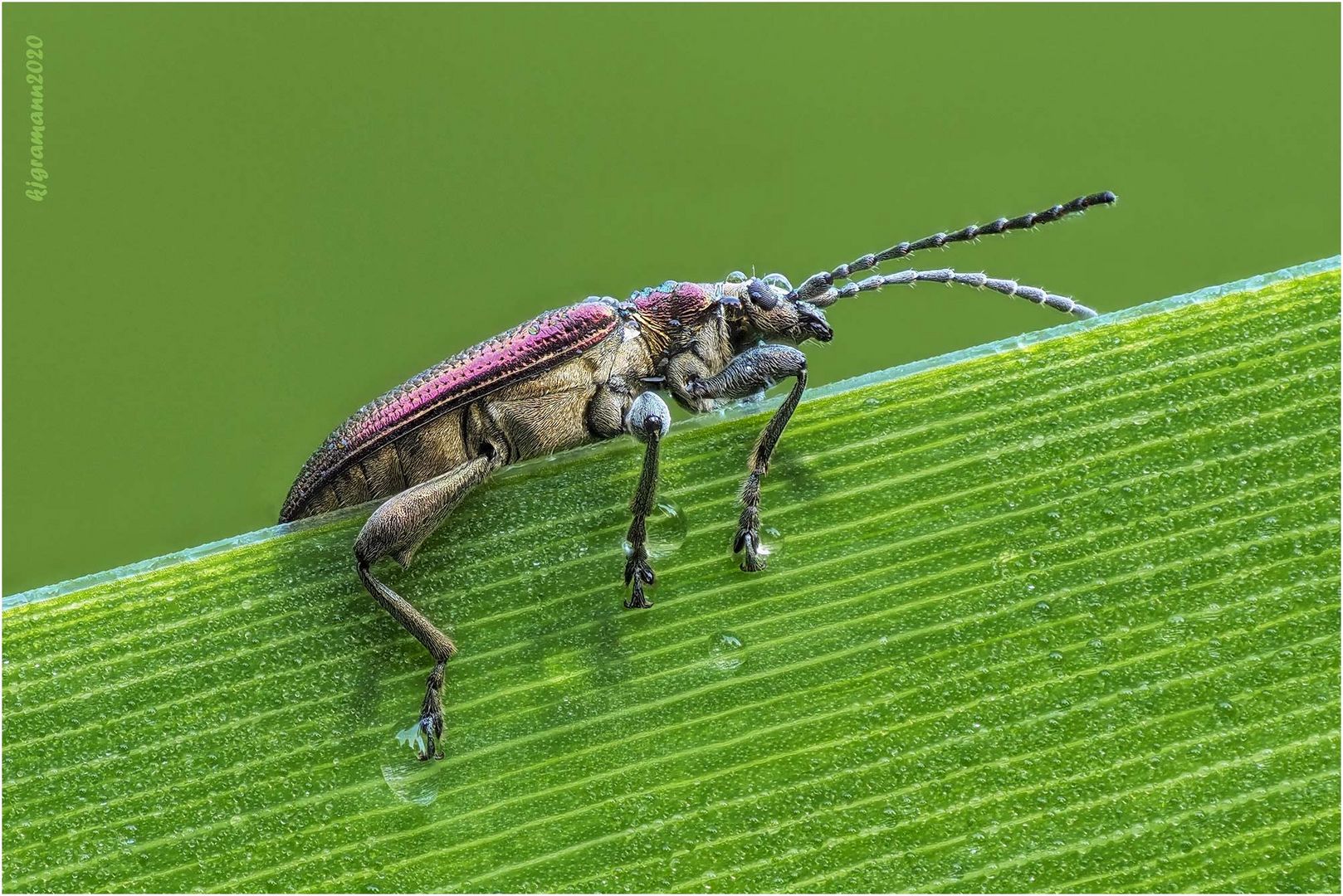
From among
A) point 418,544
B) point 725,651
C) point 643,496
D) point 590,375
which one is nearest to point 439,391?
point 590,375

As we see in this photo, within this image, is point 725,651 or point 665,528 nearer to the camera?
point 725,651

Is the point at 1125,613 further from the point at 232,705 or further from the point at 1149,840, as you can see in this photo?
the point at 232,705

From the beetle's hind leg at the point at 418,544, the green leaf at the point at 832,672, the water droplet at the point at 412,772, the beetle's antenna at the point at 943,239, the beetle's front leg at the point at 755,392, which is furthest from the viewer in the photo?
the beetle's antenna at the point at 943,239

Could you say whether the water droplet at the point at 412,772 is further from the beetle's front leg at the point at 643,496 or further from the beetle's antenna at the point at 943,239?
the beetle's antenna at the point at 943,239

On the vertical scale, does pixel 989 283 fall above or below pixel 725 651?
above

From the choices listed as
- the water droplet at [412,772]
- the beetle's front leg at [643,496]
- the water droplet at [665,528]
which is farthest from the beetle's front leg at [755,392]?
the water droplet at [412,772]

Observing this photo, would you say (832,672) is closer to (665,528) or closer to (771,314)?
(665,528)

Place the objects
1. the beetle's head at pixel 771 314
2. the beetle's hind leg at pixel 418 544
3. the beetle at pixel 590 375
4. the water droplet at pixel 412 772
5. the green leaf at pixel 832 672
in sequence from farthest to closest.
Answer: the beetle's head at pixel 771 314, the beetle at pixel 590 375, the beetle's hind leg at pixel 418 544, the water droplet at pixel 412 772, the green leaf at pixel 832 672
